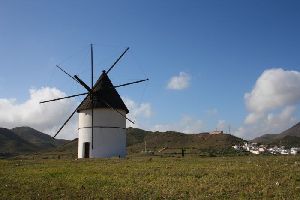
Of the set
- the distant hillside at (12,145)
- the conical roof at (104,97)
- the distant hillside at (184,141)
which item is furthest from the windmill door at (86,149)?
the distant hillside at (12,145)

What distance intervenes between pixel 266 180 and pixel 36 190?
8.35 metres

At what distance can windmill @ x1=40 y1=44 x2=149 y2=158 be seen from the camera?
41344mm

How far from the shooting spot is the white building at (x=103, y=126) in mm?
41344

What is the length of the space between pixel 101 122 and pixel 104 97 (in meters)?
2.51

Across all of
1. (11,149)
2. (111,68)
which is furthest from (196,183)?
(11,149)

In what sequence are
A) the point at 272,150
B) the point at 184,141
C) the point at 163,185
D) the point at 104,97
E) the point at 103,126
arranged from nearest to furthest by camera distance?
the point at 163,185
the point at 103,126
the point at 104,97
the point at 272,150
the point at 184,141

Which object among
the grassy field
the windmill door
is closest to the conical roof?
the windmill door

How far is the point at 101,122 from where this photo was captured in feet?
136

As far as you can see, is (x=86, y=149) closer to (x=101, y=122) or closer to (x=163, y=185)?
(x=101, y=122)

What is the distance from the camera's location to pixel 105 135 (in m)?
41.3

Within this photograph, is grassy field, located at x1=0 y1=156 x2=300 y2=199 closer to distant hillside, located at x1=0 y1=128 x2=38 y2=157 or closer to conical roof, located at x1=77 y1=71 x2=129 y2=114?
conical roof, located at x1=77 y1=71 x2=129 y2=114

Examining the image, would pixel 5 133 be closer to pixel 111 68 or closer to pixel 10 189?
pixel 111 68

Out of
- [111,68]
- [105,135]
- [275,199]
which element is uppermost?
[111,68]

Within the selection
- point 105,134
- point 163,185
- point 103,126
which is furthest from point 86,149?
point 163,185
